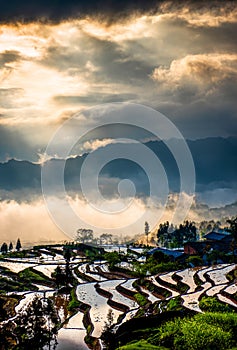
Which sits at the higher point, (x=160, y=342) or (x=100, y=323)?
(x=160, y=342)

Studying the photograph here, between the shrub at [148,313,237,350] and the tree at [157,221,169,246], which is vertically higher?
the tree at [157,221,169,246]

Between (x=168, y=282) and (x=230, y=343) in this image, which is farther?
(x=168, y=282)

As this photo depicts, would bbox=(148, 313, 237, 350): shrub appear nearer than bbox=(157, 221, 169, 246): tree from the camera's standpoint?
Yes

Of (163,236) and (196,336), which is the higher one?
(163,236)

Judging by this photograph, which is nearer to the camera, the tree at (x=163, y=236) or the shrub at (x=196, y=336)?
the shrub at (x=196, y=336)

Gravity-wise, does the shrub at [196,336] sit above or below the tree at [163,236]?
below

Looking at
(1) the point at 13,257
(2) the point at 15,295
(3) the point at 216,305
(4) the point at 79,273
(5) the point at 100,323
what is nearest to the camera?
(3) the point at 216,305

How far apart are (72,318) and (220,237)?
9129cm

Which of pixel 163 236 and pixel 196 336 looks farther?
pixel 163 236

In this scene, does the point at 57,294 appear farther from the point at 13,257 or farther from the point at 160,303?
the point at 13,257

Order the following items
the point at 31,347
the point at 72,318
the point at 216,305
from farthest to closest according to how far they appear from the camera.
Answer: the point at 72,318 < the point at 216,305 < the point at 31,347

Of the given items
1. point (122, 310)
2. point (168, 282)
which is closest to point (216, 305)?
point (122, 310)

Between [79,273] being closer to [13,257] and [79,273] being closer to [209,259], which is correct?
[209,259]

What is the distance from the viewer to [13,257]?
135500 mm
